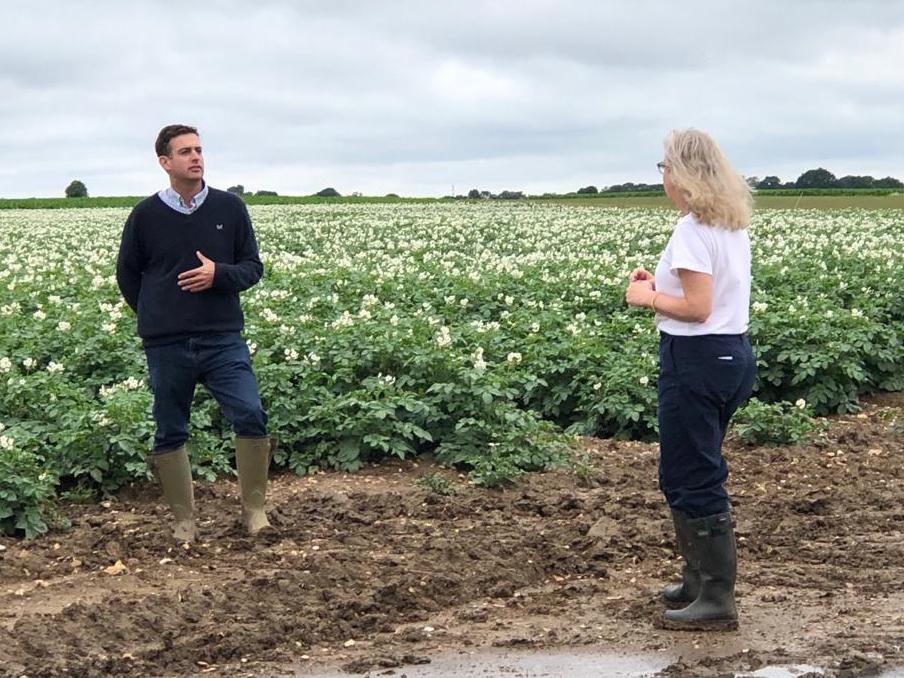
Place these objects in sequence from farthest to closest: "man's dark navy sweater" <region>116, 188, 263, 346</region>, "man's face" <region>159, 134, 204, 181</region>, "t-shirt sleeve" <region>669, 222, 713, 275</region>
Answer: "man's dark navy sweater" <region>116, 188, 263, 346</region> → "man's face" <region>159, 134, 204, 181</region> → "t-shirt sleeve" <region>669, 222, 713, 275</region>

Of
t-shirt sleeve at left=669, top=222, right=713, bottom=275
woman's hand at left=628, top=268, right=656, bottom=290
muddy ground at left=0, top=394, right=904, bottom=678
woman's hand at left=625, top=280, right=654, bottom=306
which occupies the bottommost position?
muddy ground at left=0, top=394, right=904, bottom=678

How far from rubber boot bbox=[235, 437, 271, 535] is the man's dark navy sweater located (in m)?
0.63

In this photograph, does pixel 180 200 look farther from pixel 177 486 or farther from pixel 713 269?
pixel 713 269

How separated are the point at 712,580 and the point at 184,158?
3341 millimetres

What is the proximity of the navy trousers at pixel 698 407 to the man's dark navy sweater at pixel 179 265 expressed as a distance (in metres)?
2.49

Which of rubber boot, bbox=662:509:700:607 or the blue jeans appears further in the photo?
the blue jeans

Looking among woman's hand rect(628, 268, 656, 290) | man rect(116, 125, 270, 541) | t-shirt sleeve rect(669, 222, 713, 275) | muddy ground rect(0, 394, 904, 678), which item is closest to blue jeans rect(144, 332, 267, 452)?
man rect(116, 125, 270, 541)

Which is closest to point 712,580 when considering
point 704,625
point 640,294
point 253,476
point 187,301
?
point 704,625

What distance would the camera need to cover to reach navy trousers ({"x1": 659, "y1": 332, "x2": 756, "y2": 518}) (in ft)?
17.0

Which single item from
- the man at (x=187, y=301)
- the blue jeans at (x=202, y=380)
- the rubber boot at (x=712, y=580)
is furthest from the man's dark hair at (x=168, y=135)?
the rubber boot at (x=712, y=580)

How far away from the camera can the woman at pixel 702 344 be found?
512cm

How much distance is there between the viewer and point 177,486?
6.88 meters

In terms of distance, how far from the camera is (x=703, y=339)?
5184mm

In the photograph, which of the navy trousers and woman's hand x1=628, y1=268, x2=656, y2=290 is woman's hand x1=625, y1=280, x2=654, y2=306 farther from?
the navy trousers
